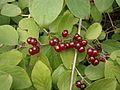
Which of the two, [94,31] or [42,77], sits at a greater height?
[94,31]

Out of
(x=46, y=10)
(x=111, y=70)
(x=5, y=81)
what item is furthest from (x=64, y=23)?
(x=5, y=81)

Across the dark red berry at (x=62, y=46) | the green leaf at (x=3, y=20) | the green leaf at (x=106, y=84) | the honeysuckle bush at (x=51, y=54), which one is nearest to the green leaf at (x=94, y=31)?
the honeysuckle bush at (x=51, y=54)

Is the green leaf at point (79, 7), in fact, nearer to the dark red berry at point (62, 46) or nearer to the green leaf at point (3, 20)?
the dark red berry at point (62, 46)

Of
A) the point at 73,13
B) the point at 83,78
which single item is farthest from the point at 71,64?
the point at 73,13

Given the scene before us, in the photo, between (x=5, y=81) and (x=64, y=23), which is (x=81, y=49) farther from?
A: (x=5, y=81)

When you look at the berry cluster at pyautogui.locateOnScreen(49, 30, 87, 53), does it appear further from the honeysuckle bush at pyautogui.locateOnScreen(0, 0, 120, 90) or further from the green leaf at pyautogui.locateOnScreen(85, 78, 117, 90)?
the green leaf at pyautogui.locateOnScreen(85, 78, 117, 90)
